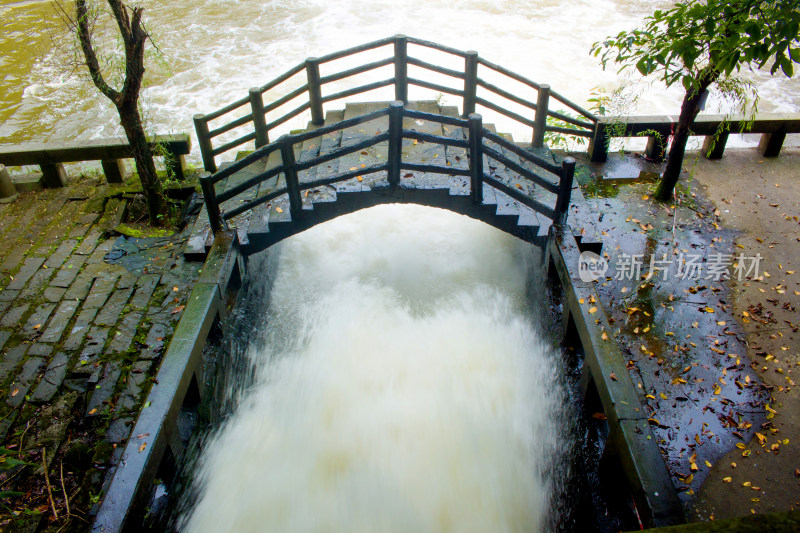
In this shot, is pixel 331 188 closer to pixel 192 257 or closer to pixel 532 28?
pixel 192 257

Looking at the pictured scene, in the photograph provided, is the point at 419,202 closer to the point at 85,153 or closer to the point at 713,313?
the point at 713,313

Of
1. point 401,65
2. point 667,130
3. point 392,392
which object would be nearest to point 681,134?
point 667,130

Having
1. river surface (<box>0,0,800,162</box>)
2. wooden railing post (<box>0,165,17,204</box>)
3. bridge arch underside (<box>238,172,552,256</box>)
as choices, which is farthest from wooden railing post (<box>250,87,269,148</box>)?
river surface (<box>0,0,800,162</box>)

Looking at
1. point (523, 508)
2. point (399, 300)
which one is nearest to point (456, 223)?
point (399, 300)

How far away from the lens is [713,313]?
6766 mm

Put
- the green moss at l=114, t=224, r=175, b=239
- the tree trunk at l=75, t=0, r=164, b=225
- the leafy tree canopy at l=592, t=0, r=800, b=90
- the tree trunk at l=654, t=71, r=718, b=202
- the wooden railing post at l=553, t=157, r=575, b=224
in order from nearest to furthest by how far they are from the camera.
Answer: the leafy tree canopy at l=592, t=0, r=800, b=90 < the wooden railing post at l=553, t=157, r=575, b=224 < the tree trunk at l=75, t=0, r=164, b=225 < the tree trunk at l=654, t=71, r=718, b=202 < the green moss at l=114, t=224, r=175, b=239

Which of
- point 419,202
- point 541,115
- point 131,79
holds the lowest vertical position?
point 419,202

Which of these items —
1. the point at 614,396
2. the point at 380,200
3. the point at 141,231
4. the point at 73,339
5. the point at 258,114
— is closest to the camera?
the point at 614,396

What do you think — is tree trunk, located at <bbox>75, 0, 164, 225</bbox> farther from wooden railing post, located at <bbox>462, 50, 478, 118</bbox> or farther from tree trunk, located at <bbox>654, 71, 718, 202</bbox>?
tree trunk, located at <bbox>654, 71, 718, 202</bbox>

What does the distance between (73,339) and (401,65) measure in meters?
6.40

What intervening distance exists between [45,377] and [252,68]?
14.0 meters

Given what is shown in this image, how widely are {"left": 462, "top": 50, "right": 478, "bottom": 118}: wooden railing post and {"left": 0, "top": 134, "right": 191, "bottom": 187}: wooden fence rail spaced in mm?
4932

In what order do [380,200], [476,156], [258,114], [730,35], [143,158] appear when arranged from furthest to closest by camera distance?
[258,114] → [143,158] → [380,200] → [476,156] → [730,35]

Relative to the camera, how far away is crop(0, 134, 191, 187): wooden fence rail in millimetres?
9234
